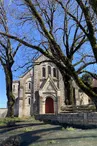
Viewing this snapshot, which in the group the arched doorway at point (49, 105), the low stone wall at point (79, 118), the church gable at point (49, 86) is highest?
the church gable at point (49, 86)

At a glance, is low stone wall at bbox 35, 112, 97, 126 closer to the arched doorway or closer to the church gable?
the arched doorway

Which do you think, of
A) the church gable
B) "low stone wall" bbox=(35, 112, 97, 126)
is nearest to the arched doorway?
the church gable

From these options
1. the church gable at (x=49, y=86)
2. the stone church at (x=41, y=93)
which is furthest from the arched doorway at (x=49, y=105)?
the church gable at (x=49, y=86)

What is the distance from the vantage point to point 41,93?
4616cm

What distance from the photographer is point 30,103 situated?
46.3 metres

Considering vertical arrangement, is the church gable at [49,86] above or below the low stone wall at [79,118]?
above

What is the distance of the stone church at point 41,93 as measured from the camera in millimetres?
45562

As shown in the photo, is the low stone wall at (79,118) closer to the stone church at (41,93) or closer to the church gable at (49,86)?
the stone church at (41,93)

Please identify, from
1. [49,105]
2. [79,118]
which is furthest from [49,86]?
[79,118]

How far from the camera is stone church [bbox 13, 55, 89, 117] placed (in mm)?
45562

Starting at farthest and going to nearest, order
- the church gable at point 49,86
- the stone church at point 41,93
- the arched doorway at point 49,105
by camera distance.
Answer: the church gable at point 49,86, the arched doorway at point 49,105, the stone church at point 41,93

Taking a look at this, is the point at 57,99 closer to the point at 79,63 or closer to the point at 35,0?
the point at 79,63

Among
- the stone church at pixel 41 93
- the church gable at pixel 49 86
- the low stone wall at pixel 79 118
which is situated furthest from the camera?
the church gable at pixel 49 86

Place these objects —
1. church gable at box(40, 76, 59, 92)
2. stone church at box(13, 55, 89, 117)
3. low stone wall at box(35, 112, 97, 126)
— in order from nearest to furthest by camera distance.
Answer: low stone wall at box(35, 112, 97, 126) → stone church at box(13, 55, 89, 117) → church gable at box(40, 76, 59, 92)
